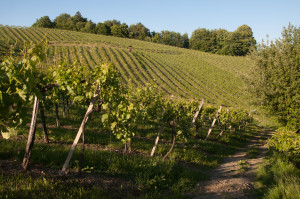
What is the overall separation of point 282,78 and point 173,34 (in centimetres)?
11949

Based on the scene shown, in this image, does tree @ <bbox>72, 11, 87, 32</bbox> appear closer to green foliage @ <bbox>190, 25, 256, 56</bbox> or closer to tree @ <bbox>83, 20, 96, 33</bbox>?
tree @ <bbox>83, 20, 96, 33</bbox>

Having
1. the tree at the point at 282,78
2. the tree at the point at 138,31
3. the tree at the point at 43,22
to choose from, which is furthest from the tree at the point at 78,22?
the tree at the point at 282,78

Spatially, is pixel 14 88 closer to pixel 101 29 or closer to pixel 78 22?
pixel 101 29

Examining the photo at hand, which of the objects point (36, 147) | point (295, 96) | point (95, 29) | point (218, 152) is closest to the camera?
point (36, 147)

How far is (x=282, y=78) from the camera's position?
9.30m

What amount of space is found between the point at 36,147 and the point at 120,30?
3743 inches

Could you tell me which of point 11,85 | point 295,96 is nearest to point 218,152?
point 295,96

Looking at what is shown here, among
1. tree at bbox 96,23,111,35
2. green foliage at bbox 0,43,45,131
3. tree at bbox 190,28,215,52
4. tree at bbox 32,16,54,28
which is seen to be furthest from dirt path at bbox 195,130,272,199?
tree at bbox 190,28,215,52

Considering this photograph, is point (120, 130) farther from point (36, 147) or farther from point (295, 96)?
point (295, 96)

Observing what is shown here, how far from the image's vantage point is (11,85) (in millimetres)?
2916

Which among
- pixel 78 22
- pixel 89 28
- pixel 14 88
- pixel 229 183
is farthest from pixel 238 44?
pixel 14 88

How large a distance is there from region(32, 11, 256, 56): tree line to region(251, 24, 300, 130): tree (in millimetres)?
68553

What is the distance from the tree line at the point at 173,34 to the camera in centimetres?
8819

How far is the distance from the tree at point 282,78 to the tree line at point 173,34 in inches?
2699
